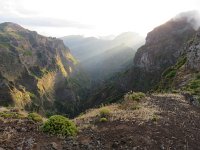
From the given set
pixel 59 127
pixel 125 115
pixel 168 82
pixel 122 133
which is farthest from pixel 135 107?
pixel 168 82

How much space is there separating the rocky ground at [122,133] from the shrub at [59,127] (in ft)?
1.70

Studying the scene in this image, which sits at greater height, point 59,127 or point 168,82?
point 59,127

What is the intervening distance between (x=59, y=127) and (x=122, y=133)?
433 cm

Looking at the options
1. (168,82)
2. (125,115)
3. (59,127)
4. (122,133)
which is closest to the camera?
(59,127)

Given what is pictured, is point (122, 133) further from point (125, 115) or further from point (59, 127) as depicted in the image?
point (125, 115)

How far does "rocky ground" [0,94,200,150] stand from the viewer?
22.5 m

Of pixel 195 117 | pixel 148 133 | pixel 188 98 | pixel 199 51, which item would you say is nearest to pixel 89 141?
pixel 148 133

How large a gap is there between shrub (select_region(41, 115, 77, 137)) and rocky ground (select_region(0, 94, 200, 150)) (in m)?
0.52

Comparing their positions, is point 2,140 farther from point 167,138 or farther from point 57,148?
point 167,138

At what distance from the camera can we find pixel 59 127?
24516 mm

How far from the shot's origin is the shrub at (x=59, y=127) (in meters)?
24.2

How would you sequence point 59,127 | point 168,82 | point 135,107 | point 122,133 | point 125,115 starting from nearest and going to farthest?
point 59,127
point 122,133
point 125,115
point 135,107
point 168,82

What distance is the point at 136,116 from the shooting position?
29.2 metres

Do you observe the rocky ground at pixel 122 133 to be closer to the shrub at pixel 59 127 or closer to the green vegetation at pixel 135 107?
the green vegetation at pixel 135 107
